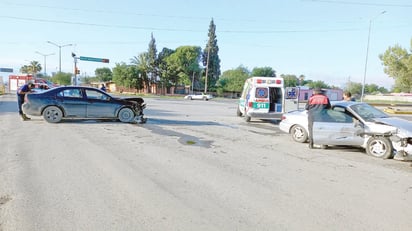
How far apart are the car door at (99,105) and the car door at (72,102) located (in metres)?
0.22

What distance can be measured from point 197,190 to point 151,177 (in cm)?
95

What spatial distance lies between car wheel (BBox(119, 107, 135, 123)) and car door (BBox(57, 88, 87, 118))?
4.56 feet

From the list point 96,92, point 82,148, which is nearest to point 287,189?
point 82,148

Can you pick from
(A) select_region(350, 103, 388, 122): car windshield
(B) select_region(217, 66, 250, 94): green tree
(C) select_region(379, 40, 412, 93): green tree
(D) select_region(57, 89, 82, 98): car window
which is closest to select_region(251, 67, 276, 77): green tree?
(B) select_region(217, 66, 250, 94): green tree

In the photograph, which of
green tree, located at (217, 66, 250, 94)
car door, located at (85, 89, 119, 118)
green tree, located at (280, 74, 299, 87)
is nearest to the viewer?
car door, located at (85, 89, 119, 118)

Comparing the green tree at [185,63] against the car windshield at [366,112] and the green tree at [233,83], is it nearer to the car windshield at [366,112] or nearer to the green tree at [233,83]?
the green tree at [233,83]

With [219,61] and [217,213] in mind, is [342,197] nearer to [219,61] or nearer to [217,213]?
[217,213]

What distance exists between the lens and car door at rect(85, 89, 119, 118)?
10727mm

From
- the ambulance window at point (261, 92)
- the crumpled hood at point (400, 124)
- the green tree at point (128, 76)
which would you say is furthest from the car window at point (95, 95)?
the green tree at point (128, 76)

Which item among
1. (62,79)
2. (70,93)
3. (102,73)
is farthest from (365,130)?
(102,73)

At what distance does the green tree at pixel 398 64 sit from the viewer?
3728 centimetres

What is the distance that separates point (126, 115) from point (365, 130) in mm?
8520

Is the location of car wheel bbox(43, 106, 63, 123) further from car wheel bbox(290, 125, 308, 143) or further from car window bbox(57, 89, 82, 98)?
car wheel bbox(290, 125, 308, 143)

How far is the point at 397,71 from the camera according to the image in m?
38.1
